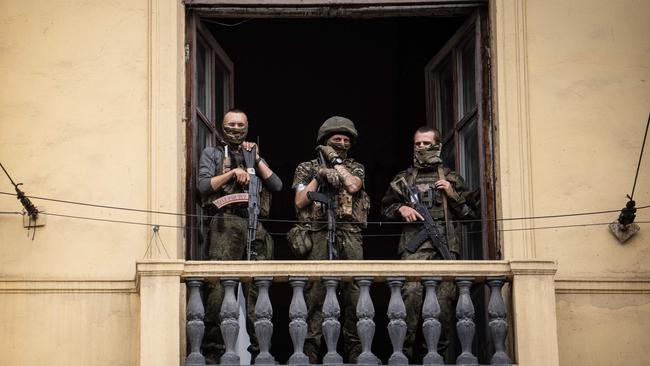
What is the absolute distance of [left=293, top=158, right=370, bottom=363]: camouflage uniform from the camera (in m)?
12.3

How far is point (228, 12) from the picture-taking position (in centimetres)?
1341

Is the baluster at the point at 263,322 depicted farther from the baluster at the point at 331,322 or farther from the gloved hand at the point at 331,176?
the gloved hand at the point at 331,176

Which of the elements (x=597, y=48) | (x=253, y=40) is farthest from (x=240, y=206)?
(x=253, y=40)

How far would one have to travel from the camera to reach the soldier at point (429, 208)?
12375 mm

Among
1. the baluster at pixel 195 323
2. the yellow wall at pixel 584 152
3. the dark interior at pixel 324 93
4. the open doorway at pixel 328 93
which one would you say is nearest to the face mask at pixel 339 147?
the yellow wall at pixel 584 152

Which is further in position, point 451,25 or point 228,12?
point 451,25

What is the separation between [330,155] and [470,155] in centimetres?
128

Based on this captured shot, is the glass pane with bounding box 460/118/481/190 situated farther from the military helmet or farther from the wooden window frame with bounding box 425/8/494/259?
the military helmet

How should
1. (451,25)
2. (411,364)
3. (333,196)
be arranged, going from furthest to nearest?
(451,25) < (333,196) < (411,364)

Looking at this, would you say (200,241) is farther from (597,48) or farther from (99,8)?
(597,48)

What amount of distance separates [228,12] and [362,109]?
526 centimetres

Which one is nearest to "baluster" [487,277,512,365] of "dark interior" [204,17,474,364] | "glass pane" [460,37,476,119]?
"glass pane" [460,37,476,119]

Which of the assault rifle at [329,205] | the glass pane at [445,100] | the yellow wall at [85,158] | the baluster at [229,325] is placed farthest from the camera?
the glass pane at [445,100]

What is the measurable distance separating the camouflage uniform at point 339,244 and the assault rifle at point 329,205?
55 millimetres
